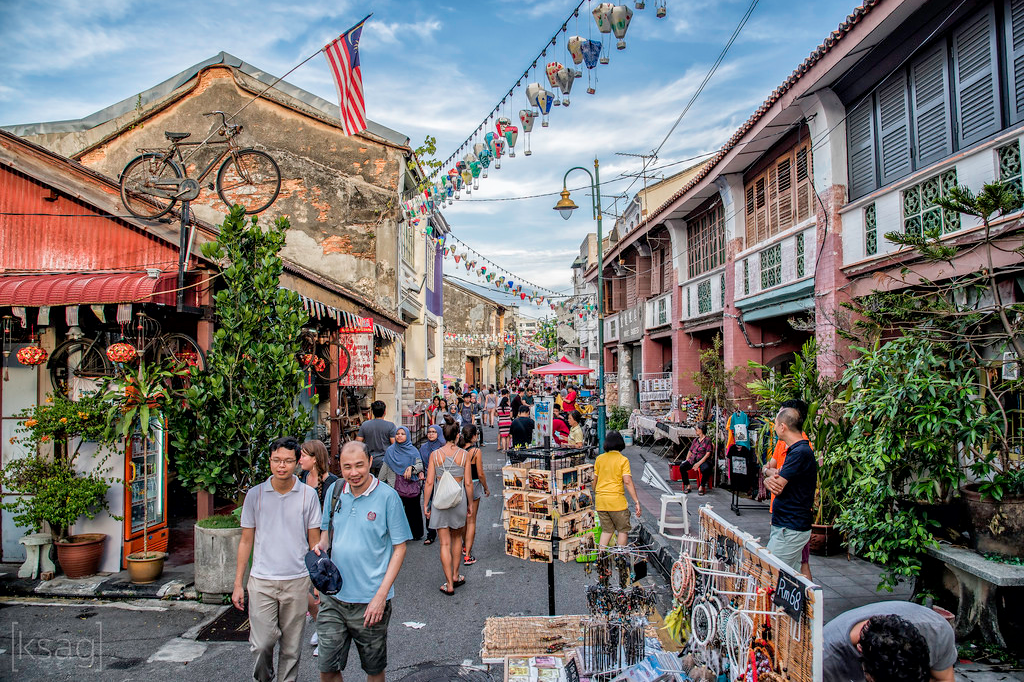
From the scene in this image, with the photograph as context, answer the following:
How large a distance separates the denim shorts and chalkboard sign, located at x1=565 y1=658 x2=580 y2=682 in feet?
3.85

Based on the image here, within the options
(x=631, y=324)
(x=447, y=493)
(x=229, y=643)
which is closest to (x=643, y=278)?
(x=631, y=324)

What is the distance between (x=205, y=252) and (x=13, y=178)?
3661 millimetres

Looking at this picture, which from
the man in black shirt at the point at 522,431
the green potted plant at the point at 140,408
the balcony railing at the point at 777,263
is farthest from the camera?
the man in black shirt at the point at 522,431

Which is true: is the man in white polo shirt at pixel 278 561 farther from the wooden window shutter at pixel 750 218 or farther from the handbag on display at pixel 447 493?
the wooden window shutter at pixel 750 218

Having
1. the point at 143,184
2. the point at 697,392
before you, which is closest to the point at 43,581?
the point at 143,184

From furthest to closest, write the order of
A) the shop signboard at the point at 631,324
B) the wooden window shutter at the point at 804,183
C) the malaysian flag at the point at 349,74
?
the shop signboard at the point at 631,324 < the wooden window shutter at the point at 804,183 < the malaysian flag at the point at 349,74

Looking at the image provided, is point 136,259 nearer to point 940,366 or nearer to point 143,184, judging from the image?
point 143,184

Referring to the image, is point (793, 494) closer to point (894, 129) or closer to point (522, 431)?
point (894, 129)

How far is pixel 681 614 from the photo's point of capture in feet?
14.2

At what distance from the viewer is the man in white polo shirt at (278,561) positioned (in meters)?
4.31

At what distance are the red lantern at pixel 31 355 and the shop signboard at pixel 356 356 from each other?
18.0 ft

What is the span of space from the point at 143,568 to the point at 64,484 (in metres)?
1.28

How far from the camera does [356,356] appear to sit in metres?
12.8

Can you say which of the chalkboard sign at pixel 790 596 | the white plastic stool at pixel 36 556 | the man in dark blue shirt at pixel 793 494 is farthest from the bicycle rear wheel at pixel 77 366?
the chalkboard sign at pixel 790 596
